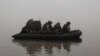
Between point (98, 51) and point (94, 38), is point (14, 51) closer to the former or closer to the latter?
point (98, 51)

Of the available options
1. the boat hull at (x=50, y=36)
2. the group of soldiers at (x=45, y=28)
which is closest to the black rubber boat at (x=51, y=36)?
the boat hull at (x=50, y=36)

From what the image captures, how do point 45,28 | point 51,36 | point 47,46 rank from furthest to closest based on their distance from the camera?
1. point 45,28
2. point 51,36
3. point 47,46

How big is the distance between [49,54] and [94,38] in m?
7.98

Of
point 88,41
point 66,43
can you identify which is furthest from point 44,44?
point 88,41

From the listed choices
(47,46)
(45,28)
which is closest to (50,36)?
(45,28)

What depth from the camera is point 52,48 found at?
87.4 feet

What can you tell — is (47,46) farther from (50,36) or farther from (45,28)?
(45,28)

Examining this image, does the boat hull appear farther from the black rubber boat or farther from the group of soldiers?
the group of soldiers

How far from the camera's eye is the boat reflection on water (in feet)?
81.1

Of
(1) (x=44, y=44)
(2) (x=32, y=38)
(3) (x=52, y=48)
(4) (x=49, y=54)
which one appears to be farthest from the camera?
(2) (x=32, y=38)

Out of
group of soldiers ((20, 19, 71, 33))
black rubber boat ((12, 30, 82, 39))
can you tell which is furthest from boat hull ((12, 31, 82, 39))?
group of soldiers ((20, 19, 71, 33))

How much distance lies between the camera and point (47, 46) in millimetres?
27516

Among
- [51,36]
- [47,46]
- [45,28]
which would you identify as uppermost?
[45,28]

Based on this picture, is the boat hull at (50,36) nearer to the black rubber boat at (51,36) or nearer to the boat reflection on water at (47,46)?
the black rubber boat at (51,36)
